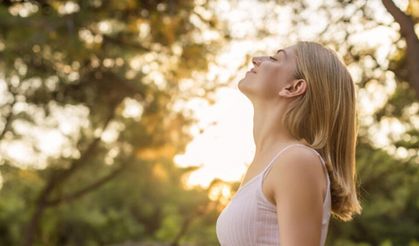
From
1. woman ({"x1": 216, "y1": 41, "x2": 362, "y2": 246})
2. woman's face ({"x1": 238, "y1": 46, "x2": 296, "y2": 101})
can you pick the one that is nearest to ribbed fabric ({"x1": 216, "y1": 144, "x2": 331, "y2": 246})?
woman ({"x1": 216, "y1": 41, "x2": 362, "y2": 246})

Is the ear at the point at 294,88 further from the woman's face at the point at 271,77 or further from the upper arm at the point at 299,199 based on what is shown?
the upper arm at the point at 299,199

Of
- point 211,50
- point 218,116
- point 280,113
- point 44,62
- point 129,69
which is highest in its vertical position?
point 44,62

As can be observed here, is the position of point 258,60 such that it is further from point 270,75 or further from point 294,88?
point 294,88

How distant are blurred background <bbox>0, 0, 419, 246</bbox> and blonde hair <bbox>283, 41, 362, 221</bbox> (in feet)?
4.43

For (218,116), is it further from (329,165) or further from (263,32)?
(329,165)

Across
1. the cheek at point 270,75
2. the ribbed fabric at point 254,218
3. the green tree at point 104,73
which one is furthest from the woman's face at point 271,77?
the green tree at point 104,73

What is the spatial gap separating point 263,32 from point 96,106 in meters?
7.26

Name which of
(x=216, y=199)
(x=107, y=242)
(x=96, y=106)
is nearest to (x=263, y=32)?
(x=216, y=199)

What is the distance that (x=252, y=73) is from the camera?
245 centimetres

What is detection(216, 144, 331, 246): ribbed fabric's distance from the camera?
214 centimetres

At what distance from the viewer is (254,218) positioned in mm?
2160

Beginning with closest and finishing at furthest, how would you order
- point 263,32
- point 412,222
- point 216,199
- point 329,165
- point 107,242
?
point 329,165 < point 263,32 < point 216,199 < point 412,222 < point 107,242

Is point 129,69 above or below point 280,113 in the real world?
above

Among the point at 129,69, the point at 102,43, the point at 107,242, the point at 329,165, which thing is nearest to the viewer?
the point at 329,165
